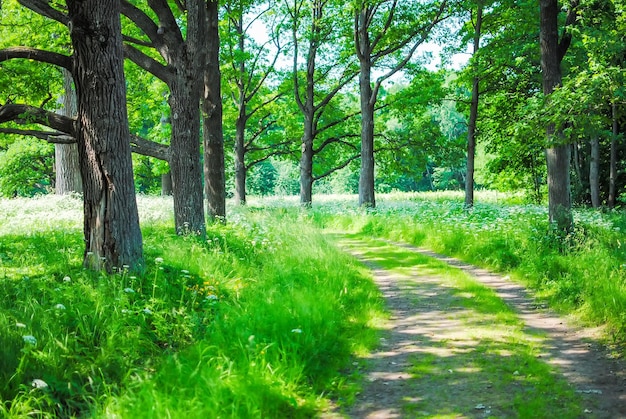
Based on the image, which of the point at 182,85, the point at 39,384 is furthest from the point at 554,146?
the point at 39,384

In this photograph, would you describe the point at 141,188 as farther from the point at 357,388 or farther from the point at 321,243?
the point at 357,388

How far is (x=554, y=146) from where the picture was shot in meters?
11.2

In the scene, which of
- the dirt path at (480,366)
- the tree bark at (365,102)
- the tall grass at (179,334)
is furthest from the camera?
the tree bark at (365,102)

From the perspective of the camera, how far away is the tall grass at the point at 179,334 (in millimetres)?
4207

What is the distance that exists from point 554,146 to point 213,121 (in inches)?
326

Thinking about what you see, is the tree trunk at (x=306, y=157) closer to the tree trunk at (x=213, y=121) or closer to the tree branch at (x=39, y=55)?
the tree trunk at (x=213, y=121)

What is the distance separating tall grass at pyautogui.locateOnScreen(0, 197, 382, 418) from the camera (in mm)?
4207

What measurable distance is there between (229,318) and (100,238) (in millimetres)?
2486

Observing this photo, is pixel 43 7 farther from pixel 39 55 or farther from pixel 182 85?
pixel 182 85

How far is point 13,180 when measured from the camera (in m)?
38.2

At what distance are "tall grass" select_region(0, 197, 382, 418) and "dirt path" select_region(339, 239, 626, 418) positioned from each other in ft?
1.36

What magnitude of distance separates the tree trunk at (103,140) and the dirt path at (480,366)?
381 cm

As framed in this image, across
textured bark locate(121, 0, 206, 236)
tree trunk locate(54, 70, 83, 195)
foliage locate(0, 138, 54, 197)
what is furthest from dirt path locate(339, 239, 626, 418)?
foliage locate(0, 138, 54, 197)

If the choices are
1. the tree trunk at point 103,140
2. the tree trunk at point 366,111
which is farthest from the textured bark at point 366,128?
the tree trunk at point 103,140
